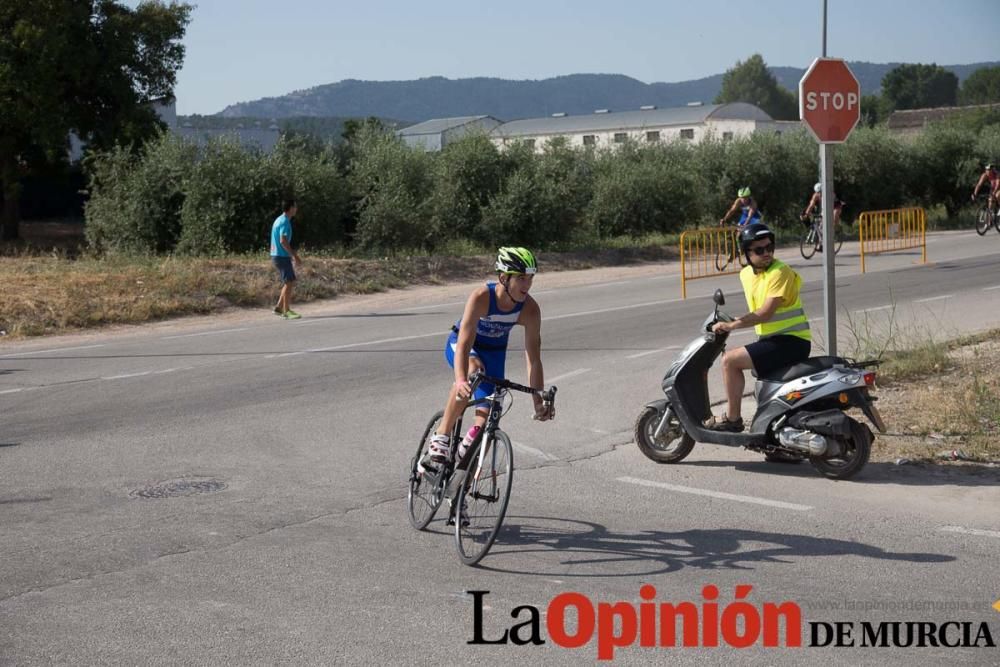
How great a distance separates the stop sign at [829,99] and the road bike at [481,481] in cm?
465

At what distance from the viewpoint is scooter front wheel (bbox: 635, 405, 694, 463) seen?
8688 millimetres

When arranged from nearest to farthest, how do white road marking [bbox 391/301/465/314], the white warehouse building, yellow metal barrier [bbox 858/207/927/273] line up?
1. white road marking [bbox 391/301/465/314]
2. yellow metal barrier [bbox 858/207/927/273]
3. the white warehouse building

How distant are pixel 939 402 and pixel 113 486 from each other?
6996 millimetres

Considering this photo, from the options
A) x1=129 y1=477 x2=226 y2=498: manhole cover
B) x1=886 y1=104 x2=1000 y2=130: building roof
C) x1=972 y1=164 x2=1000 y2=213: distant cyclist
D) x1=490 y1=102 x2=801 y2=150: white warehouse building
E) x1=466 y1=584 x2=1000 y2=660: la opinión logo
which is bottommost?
x1=466 y1=584 x2=1000 y2=660: la opinión logo

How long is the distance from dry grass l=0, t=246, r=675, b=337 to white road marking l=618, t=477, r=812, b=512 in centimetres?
1218

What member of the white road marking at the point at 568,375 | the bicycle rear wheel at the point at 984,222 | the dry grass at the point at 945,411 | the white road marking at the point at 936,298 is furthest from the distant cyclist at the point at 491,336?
the bicycle rear wheel at the point at 984,222

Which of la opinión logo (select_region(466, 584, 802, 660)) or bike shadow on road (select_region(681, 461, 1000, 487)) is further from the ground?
la opinión logo (select_region(466, 584, 802, 660))

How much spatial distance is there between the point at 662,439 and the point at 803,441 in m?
1.19

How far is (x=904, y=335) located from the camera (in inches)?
537

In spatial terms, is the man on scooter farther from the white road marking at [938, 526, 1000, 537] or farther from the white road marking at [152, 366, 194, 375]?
the white road marking at [152, 366, 194, 375]

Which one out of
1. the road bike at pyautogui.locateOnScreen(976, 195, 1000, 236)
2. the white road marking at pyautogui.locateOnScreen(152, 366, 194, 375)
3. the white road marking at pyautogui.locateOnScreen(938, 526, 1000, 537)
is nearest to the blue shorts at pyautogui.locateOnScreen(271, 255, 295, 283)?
the white road marking at pyautogui.locateOnScreen(152, 366, 194, 375)

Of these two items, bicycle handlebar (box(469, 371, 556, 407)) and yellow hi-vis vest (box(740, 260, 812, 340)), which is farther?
yellow hi-vis vest (box(740, 260, 812, 340))

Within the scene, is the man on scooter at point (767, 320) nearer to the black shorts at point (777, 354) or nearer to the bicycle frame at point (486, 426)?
the black shorts at point (777, 354)

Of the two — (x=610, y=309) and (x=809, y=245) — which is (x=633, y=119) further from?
(x=610, y=309)
